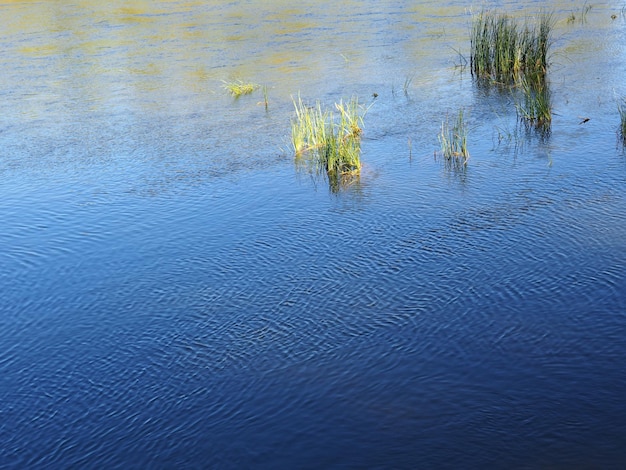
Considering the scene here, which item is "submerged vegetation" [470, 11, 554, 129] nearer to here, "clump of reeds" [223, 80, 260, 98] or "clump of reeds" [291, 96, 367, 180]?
"clump of reeds" [291, 96, 367, 180]

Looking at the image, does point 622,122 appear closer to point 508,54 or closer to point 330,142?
point 330,142

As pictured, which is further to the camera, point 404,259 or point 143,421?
point 404,259

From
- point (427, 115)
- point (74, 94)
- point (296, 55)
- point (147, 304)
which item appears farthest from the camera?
point (296, 55)

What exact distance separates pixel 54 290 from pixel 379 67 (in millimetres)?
10177

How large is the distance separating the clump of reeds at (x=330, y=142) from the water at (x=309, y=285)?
34cm

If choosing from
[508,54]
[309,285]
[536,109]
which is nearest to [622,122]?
[536,109]

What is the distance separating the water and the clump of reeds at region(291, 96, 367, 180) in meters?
0.34

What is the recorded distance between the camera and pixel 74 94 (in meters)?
16.3

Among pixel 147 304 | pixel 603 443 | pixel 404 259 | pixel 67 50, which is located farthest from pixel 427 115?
pixel 67 50

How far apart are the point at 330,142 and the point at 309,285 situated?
3.58m

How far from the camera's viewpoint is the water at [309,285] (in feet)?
19.2

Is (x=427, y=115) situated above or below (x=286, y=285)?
above

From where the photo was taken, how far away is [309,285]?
7.98 metres

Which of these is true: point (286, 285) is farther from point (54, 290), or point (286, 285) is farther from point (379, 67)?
point (379, 67)
